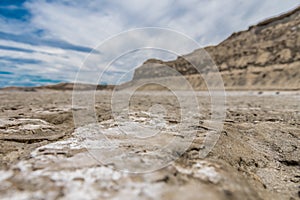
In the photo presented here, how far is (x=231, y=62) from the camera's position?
41.6 metres

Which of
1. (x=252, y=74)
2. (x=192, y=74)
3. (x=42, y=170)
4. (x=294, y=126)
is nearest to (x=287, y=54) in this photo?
(x=252, y=74)

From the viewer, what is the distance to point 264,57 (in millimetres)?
35219

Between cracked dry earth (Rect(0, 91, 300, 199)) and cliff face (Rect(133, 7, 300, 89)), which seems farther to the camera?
cliff face (Rect(133, 7, 300, 89))

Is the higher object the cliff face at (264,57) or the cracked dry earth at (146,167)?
the cliff face at (264,57)

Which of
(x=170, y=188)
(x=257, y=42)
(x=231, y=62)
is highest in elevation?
(x=257, y=42)

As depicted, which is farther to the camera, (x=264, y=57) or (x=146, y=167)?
(x=264, y=57)

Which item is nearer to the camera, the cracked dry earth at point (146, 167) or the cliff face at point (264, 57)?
the cracked dry earth at point (146, 167)

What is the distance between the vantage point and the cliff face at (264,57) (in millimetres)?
30125

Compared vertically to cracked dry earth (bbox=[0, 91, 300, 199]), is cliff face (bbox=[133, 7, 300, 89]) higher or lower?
higher

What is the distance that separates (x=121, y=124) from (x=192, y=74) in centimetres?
4943

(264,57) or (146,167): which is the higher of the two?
(264,57)

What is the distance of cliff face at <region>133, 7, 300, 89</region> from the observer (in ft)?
98.8

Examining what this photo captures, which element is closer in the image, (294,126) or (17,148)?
(17,148)

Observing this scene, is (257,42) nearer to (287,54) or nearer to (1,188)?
(287,54)
